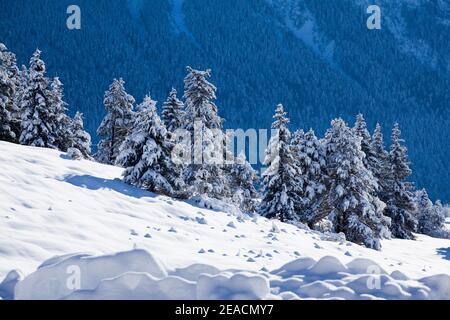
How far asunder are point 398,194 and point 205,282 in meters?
39.0

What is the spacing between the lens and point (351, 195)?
100 ft

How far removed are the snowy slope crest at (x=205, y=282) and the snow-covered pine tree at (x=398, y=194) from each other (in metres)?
34.8

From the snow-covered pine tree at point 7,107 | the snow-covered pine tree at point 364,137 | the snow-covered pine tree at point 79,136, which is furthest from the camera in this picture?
the snow-covered pine tree at point 79,136

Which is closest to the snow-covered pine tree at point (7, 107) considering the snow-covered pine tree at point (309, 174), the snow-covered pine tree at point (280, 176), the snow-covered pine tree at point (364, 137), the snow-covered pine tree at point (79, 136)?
the snow-covered pine tree at point (79, 136)

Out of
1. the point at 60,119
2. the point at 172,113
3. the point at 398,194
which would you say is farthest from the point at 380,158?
the point at 60,119

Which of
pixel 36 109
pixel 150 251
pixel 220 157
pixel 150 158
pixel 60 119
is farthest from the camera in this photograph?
pixel 60 119

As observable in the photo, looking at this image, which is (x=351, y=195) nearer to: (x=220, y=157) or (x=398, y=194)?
(x=220, y=157)

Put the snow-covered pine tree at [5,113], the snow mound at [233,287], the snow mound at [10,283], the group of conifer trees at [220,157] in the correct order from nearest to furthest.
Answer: the snow mound at [233,287] → the snow mound at [10,283] → the group of conifer trees at [220,157] → the snow-covered pine tree at [5,113]

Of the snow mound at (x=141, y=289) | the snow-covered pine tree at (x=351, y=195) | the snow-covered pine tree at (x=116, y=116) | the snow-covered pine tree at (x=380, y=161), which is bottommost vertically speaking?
the snow mound at (x=141, y=289)

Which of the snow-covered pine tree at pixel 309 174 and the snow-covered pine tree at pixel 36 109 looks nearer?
the snow-covered pine tree at pixel 309 174

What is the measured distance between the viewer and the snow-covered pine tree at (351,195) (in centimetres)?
2994

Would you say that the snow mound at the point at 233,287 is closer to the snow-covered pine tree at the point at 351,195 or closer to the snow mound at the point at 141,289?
the snow mound at the point at 141,289
